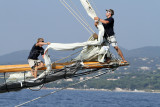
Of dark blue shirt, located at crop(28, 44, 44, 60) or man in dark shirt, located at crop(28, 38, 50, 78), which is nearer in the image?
man in dark shirt, located at crop(28, 38, 50, 78)

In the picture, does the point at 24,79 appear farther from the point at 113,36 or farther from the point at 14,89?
the point at 113,36

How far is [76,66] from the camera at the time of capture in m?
12.4

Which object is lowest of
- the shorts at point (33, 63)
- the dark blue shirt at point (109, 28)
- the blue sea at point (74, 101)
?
the blue sea at point (74, 101)

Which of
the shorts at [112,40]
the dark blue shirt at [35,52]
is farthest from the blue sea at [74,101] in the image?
the dark blue shirt at [35,52]

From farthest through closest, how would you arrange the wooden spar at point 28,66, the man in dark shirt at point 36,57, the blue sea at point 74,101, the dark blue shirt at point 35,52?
the blue sea at point 74,101 < the dark blue shirt at point 35,52 < the man in dark shirt at point 36,57 < the wooden spar at point 28,66

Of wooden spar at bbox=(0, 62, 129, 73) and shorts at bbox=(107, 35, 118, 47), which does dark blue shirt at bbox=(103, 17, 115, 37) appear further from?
wooden spar at bbox=(0, 62, 129, 73)

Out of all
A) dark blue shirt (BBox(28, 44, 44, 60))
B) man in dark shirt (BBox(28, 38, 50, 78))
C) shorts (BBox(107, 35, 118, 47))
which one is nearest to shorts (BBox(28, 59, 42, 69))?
man in dark shirt (BBox(28, 38, 50, 78))

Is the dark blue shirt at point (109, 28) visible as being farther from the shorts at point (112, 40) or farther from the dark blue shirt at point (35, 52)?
the dark blue shirt at point (35, 52)

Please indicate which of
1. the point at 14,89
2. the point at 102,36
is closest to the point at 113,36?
the point at 102,36

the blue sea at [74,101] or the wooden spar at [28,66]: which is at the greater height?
the wooden spar at [28,66]

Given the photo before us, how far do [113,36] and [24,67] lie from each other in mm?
2479

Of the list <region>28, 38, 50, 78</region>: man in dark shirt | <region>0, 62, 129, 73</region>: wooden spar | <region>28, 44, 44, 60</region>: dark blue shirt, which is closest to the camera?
<region>0, 62, 129, 73</region>: wooden spar

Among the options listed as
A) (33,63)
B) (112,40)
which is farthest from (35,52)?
(112,40)

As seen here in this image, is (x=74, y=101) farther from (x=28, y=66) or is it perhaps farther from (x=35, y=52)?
(x=28, y=66)
